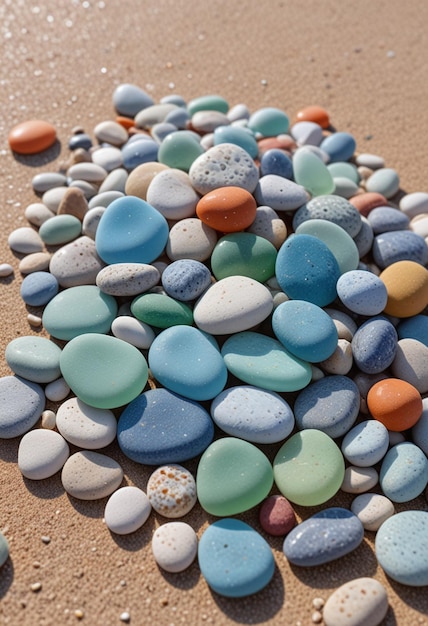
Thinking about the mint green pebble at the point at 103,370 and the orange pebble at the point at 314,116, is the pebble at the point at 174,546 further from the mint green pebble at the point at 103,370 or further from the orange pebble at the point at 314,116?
the orange pebble at the point at 314,116

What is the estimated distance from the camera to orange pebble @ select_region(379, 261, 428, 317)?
6.16 feet

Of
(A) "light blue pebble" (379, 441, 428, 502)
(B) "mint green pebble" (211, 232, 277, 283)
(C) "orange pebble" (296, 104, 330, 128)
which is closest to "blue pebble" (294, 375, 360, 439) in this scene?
(A) "light blue pebble" (379, 441, 428, 502)

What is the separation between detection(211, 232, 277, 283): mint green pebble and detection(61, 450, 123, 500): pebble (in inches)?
25.0

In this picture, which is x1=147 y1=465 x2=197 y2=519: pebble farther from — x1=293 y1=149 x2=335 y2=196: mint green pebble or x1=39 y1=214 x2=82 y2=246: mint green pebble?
x1=293 y1=149 x2=335 y2=196: mint green pebble

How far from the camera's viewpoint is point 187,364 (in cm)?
169

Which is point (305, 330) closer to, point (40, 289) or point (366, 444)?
point (366, 444)

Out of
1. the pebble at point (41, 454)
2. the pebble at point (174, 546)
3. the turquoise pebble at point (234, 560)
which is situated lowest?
the pebble at point (41, 454)

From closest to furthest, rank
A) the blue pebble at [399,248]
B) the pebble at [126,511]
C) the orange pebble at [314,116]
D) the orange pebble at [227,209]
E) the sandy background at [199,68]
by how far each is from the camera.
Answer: the pebble at [126,511] → the orange pebble at [227,209] → the blue pebble at [399,248] → the sandy background at [199,68] → the orange pebble at [314,116]

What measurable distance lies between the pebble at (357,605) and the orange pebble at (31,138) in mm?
1937

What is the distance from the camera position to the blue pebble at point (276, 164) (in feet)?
6.93

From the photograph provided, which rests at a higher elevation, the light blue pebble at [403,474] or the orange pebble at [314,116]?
the orange pebble at [314,116]

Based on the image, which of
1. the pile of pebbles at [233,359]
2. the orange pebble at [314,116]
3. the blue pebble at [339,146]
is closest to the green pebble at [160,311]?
the pile of pebbles at [233,359]

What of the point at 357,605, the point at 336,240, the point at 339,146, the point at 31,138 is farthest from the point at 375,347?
the point at 31,138

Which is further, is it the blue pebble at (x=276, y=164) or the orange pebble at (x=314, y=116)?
the orange pebble at (x=314, y=116)
